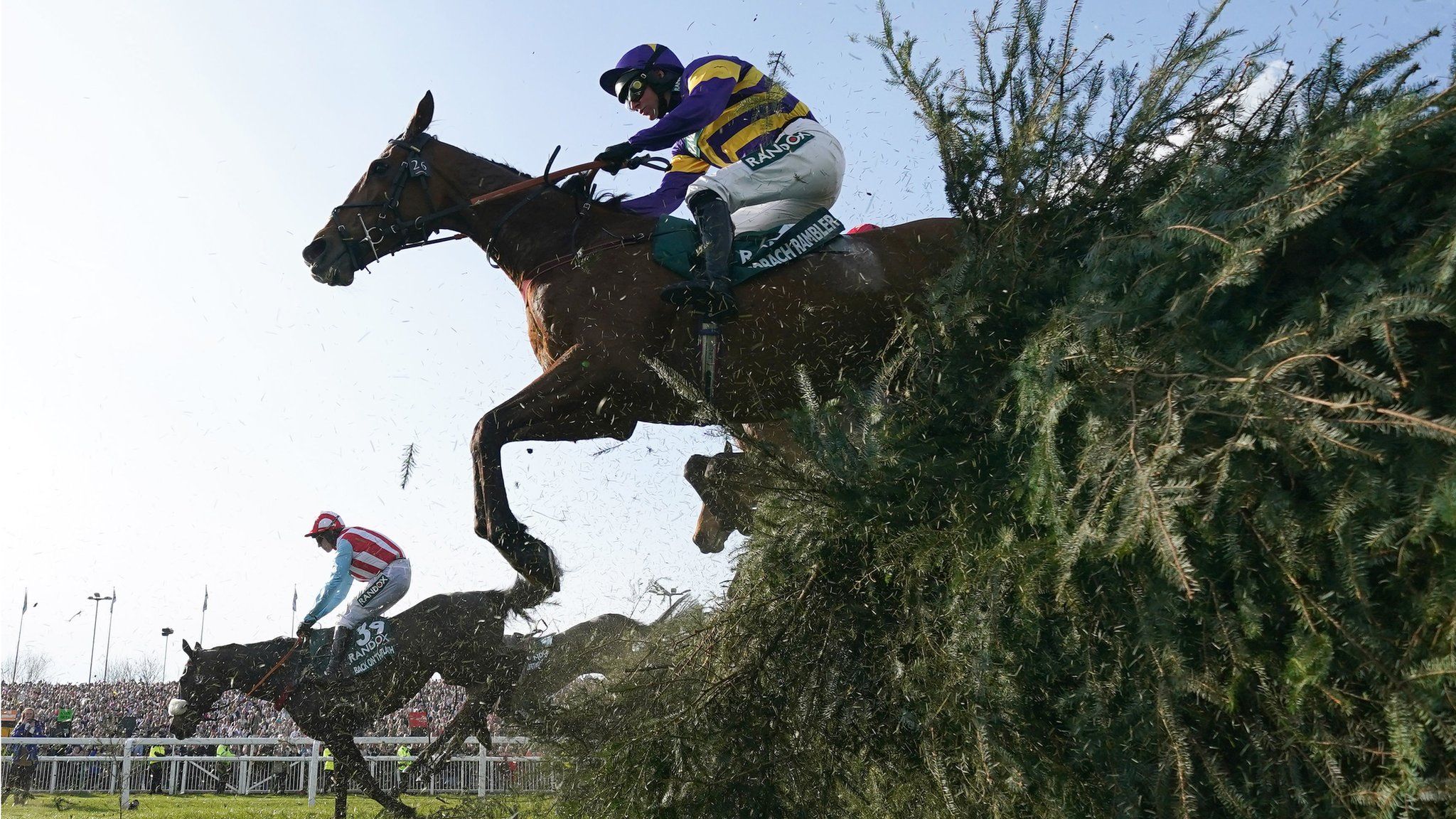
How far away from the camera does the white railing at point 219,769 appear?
39.8 feet

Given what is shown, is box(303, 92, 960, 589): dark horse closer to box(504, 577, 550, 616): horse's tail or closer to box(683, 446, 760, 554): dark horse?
box(683, 446, 760, 554): dark horse

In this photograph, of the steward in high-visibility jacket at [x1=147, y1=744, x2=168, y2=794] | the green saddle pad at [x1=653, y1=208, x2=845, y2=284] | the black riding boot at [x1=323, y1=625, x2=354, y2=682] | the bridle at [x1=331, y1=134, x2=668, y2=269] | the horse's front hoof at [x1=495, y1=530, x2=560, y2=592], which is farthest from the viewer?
the steward in high-visibility jacket at [x1=147, y1=744, x2=168, y2=794]

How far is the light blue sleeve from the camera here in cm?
799

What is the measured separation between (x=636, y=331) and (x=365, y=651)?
4.77 meters

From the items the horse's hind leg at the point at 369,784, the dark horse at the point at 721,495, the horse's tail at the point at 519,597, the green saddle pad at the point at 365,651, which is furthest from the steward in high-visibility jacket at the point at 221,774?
the dark horse at the point at 721,495

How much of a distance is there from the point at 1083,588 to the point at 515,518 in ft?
8.59

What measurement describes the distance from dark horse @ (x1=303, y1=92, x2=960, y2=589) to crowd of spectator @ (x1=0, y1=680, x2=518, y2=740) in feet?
19.4

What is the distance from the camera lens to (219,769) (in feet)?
43.0

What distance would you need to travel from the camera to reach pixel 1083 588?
2.69m

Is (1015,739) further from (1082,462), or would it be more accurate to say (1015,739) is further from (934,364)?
(934,364)

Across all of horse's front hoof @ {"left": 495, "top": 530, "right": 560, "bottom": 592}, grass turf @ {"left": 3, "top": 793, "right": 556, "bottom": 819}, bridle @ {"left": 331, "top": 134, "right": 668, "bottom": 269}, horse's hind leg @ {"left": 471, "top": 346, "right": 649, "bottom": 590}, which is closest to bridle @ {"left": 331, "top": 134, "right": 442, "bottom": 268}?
bridle @ {"left": 331, "top": 134, "right": 668, "bottom": 269}

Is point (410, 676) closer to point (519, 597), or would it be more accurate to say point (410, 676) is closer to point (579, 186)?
point (519, 597)

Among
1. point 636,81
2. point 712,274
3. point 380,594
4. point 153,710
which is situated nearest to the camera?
point 712,274

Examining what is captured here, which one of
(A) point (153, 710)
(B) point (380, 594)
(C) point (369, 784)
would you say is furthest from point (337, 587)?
(A) point (153, 710)
